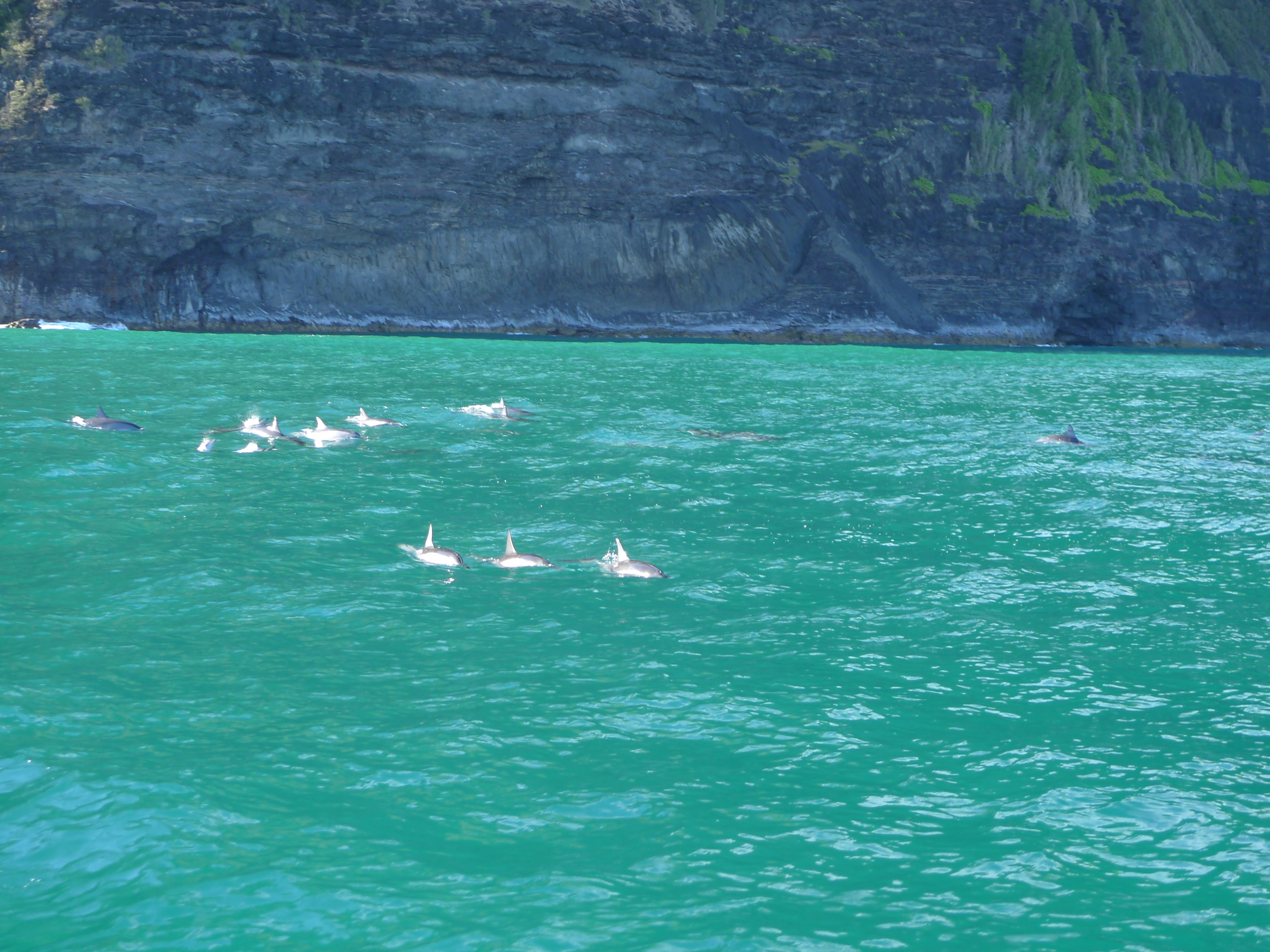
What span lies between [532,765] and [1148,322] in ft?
224

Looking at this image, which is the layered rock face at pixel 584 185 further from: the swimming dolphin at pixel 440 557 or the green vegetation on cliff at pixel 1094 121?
the swimming dolphin at pixel 440 557

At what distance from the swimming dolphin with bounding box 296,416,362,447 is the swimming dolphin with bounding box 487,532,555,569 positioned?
27.6 ft

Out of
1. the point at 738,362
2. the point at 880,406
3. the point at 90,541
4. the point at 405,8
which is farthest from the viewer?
the point at 405,8

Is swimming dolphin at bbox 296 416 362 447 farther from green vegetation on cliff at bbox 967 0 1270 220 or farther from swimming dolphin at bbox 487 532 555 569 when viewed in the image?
green vegetation on cliff at bbox 967 0 1270 220

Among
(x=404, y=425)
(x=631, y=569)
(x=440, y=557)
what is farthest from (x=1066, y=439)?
(x=440, y=557)

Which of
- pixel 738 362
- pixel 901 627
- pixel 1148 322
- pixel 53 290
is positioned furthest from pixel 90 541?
pixel 1148 322

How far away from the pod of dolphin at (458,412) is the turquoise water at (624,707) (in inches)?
11.5

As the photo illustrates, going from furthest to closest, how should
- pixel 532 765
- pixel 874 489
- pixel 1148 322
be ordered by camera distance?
pixel 1148 322
pixel 874 489
pixel 532 765

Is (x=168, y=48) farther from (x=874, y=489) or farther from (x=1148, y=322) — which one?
(x=1148, y=322)

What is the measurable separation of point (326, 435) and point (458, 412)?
17.2ft

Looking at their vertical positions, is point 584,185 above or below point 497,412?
above

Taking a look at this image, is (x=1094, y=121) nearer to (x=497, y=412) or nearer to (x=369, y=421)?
(x=497, y=412)

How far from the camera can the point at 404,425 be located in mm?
22203

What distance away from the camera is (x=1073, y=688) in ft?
29.5
